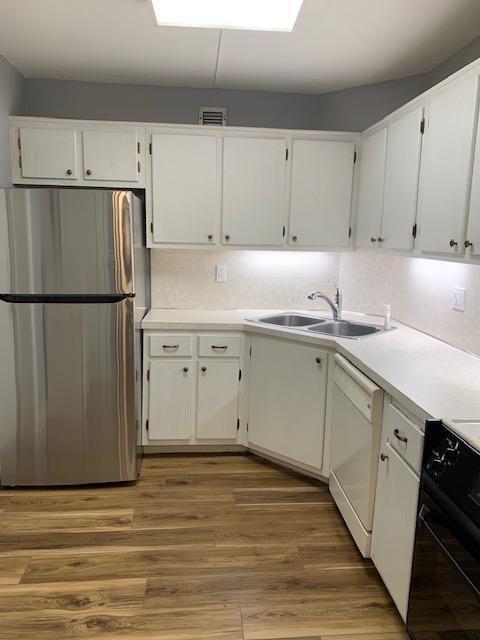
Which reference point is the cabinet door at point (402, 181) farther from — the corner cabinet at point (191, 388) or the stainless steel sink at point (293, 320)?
the corner cabinet at point (191, 388)

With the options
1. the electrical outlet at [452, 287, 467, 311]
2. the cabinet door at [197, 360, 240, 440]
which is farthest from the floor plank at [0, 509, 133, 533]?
the electrical outlet at [452, 287, 467, 311]

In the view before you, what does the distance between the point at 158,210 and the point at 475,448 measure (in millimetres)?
2404

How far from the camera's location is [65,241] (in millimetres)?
2521

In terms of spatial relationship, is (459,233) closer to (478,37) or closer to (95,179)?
(478,37)

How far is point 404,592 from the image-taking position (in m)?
1.70

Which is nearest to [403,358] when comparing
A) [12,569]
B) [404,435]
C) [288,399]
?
[404,435]

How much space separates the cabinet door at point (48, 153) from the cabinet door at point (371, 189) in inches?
72.1

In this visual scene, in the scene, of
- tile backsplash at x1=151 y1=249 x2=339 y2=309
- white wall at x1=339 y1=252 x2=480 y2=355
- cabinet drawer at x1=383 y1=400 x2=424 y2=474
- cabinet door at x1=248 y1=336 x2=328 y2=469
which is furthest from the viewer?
tile backsplash at x1=151 y1=249 x2=339 y2=309

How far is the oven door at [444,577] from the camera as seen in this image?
1.27 m

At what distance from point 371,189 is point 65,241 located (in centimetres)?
183

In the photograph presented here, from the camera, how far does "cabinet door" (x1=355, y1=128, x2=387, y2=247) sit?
2840 millimetres

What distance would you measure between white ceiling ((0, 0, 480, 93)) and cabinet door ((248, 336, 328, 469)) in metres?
1.63

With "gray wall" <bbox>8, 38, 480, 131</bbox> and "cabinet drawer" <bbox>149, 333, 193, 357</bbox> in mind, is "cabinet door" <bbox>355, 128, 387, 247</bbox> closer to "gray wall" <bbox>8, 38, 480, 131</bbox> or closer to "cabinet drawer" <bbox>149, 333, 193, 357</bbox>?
"gray wall" <bbox>8, 38, 480, 131</bbox>

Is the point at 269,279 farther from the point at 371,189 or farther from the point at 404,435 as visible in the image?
the point at 404,435
